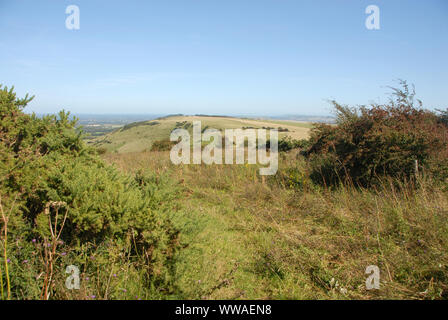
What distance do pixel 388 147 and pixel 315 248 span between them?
3.44 meters

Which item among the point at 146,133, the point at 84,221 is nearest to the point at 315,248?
the point at 84,221

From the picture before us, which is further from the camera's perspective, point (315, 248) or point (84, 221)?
point (315, 248)

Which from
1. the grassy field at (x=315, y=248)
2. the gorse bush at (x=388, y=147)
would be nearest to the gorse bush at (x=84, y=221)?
the grassy field at (x=315, y=248)

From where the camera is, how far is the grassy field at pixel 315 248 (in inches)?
99.5

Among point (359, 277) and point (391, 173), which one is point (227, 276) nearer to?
point (359, 277)

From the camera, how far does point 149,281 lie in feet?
8.02

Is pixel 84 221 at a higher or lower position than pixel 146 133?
lower

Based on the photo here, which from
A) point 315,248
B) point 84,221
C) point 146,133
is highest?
point 146,133

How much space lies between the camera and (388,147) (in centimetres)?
534

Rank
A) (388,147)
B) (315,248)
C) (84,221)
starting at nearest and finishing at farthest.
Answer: (84,221)
(315,248)
(388,147)

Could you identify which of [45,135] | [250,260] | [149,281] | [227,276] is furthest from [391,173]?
[45,135]

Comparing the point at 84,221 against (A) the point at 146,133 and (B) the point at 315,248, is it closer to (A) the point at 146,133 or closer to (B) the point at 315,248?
(B) the point at 315,248

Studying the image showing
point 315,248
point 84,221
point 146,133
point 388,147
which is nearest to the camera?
point 84,221

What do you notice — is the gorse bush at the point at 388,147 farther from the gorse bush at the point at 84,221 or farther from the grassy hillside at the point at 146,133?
the grassy hillside at the point at 146,133
